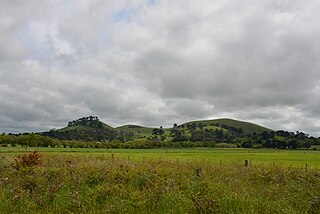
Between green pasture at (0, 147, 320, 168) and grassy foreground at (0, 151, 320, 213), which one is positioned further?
green pasture at (0, 147, 320, 168)

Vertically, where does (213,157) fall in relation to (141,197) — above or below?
below

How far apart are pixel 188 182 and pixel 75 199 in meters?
4.42

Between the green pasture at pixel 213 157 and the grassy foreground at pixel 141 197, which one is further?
the green pasture at pixel 213 157

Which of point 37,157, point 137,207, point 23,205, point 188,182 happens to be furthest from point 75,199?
point 37,157

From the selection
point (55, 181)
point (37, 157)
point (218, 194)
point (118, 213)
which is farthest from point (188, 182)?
point (37, 157)

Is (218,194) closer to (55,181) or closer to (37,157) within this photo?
(55,181)

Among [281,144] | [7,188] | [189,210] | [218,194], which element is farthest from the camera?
[281,144]

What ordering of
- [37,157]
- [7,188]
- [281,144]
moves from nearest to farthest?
[7,188] < [37,157] < [281,144]

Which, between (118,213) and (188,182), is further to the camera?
(188,182)

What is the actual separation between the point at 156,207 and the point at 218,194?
2220 mm

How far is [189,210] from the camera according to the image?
28.4ft

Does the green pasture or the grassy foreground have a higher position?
the grassy foreground

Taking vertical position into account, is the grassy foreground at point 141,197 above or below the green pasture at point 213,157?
above

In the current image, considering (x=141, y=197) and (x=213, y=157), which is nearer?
(x=141, y=197)
